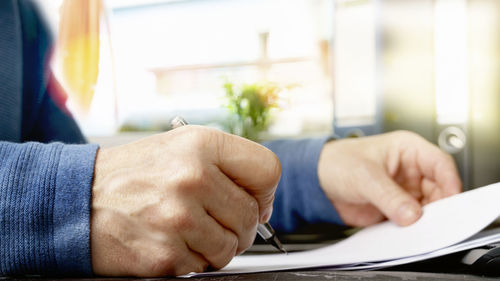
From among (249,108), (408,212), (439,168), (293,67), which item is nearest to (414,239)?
(408,212)

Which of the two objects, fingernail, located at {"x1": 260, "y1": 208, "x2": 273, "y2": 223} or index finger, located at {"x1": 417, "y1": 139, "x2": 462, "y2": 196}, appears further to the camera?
index finger, located at {"x1": 417, "y1": 139, "x2": 462, "y2": 196}

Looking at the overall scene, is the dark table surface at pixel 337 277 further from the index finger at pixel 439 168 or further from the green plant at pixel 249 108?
the green plant at pixel 249 108

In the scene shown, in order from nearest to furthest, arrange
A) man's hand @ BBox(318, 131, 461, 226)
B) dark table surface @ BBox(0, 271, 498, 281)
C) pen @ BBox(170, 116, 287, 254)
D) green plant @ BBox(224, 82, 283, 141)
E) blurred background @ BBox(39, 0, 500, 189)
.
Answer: dark table surface @ BBox(0, 271, 498, 281), pen @ BBox(170, 116, 287, 254), man's hand @ BBox(318, 131, 461, 226), blurred background @ BBox(39, 0, 500, 189), green plant @ BBox(224, 82, 283, 141)

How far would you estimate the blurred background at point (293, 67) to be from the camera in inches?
29.6

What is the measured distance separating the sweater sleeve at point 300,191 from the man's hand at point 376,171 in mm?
11

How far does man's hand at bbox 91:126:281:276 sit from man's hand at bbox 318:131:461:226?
0.82 ft

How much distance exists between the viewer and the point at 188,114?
65.2 inches

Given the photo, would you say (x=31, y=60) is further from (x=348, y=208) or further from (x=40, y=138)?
(x=348, y=208)

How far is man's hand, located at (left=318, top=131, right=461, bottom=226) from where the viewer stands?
52 cm

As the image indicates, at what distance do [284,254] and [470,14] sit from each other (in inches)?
23.0

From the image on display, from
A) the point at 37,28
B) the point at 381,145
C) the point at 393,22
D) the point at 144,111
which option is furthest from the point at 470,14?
the point at 144,111

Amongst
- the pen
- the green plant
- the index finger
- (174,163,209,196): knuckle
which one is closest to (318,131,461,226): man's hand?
the index finger

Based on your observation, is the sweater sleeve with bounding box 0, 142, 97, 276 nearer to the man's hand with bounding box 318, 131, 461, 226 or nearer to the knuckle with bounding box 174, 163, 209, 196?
the knuckle with bounding box 174, 163, 209, 196

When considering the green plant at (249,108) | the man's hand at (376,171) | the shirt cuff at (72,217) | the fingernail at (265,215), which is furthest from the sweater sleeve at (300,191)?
the green plant at (249,108)
